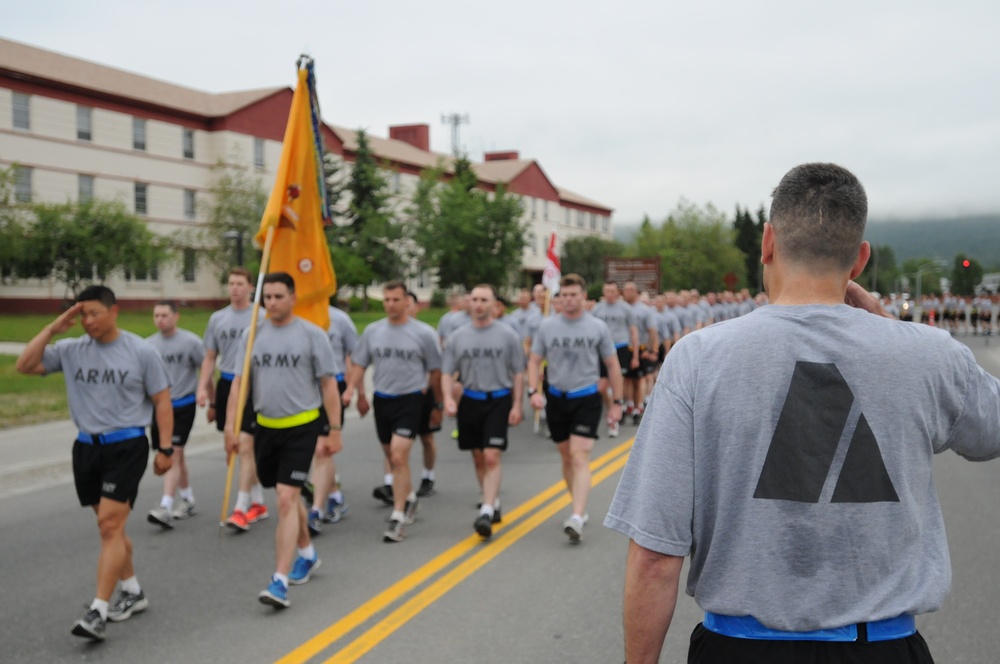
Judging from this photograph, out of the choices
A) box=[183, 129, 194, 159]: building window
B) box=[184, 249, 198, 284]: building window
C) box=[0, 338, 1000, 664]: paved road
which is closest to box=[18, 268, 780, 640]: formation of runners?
box=[0, 338, 1000, 664]: paved road

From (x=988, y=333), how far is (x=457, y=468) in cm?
3928

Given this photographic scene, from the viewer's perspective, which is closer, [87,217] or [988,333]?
[87,217]

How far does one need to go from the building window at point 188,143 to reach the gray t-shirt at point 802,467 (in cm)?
5322

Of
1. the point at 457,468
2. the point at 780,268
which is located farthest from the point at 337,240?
the point at 780,268

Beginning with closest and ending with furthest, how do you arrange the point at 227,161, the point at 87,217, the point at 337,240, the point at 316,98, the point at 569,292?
the point at 569,292
the point at 316,98
the point at 87,217
the point at 227,161
the point at 337,240

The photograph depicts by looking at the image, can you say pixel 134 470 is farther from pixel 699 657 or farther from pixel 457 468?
pixel 457 468

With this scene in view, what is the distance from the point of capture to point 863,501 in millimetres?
2102

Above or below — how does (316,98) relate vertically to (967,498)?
above

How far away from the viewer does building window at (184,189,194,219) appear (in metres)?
51.6

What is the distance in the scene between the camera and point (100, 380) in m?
6.09

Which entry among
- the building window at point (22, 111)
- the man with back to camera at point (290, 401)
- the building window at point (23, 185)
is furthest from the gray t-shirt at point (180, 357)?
the building window at point (22, 111)

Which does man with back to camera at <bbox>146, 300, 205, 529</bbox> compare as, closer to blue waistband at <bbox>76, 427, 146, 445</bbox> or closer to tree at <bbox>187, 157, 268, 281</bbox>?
blue waistband at <bbox>76, 427, 146, 445</bbox>

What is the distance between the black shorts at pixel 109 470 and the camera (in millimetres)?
5934

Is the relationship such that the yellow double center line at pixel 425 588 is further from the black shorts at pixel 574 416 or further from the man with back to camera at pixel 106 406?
the man with back to camera at pixel 106 406
